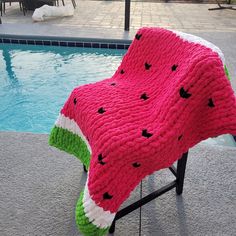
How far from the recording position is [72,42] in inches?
177

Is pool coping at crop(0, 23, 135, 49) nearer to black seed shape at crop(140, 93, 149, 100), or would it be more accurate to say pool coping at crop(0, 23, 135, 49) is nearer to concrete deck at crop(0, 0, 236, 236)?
concrete deck at crop(0, 0, 236, 236)

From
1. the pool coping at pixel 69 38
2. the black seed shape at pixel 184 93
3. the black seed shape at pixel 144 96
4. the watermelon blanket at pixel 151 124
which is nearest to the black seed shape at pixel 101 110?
the watermelon blanket at pixel 151 124

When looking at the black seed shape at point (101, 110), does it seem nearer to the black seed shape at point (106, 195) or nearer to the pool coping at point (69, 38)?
the black seed shape at point (106, 195)

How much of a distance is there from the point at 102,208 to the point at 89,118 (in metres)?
0.40

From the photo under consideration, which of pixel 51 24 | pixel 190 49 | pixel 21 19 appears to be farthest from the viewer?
pixel 21 19

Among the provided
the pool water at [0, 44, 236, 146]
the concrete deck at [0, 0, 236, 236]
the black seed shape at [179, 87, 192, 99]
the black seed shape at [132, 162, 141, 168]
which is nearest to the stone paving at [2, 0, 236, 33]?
the pool water at [0, 44, 236, 146]

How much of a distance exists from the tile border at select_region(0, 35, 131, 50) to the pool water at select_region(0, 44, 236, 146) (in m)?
0.07

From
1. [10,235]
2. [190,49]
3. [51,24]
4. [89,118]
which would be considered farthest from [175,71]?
[51,24]

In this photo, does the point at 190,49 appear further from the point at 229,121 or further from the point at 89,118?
the point at 89,118

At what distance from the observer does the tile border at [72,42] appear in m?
4.41

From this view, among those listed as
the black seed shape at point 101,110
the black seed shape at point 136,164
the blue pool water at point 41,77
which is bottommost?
the blue pool water at point 41,77

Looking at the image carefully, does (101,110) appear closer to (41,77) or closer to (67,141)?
(67,141)

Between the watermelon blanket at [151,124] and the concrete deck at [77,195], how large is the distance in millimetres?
472

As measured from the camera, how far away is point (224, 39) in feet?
14.7
